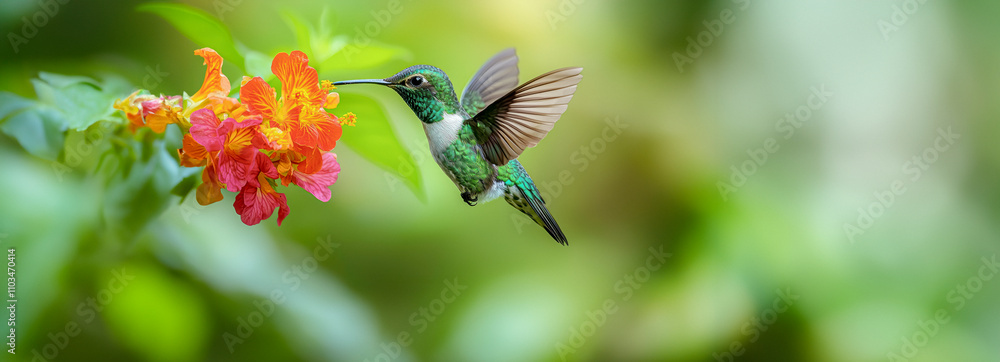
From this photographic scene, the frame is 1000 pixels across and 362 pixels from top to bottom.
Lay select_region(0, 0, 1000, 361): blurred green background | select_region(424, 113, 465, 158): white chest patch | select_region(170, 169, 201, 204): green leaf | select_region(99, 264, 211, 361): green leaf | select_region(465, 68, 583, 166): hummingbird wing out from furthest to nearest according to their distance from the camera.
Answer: select_region(0, 0, 1000, 361): blurred green background, select_region(99, 264, 211, 361): green leaf, select_region(170, 169, 201, 204): green leaf, select_region(424, 113, 465, 158): white chest patch, select_region(465, 68, 583, 166): hummingbird wing

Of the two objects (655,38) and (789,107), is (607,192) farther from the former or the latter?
(789,107)

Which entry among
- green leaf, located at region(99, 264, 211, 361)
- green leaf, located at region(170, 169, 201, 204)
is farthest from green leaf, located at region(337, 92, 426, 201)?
green leaf, located at region(99, 264, 211, 361)

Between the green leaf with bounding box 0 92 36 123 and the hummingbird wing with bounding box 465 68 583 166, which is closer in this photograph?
the hummingbird wing with bounding box 465 68 583 166

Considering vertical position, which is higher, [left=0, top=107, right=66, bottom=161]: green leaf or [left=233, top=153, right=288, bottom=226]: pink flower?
[left=233, top=153, right=288, bottom=226]: pink flower

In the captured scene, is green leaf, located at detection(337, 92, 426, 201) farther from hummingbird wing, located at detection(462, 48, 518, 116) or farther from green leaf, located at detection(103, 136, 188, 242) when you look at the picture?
green leaf, located at detection(103, 136, 188, 242)

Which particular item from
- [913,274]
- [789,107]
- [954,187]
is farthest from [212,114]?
[954,187]

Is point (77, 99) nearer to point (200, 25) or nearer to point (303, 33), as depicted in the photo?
point (200, 25)

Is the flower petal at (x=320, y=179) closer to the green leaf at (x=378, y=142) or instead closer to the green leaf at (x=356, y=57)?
the green leaf at (x=378, y=142)

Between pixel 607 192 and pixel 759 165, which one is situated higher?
pixel 759 165
